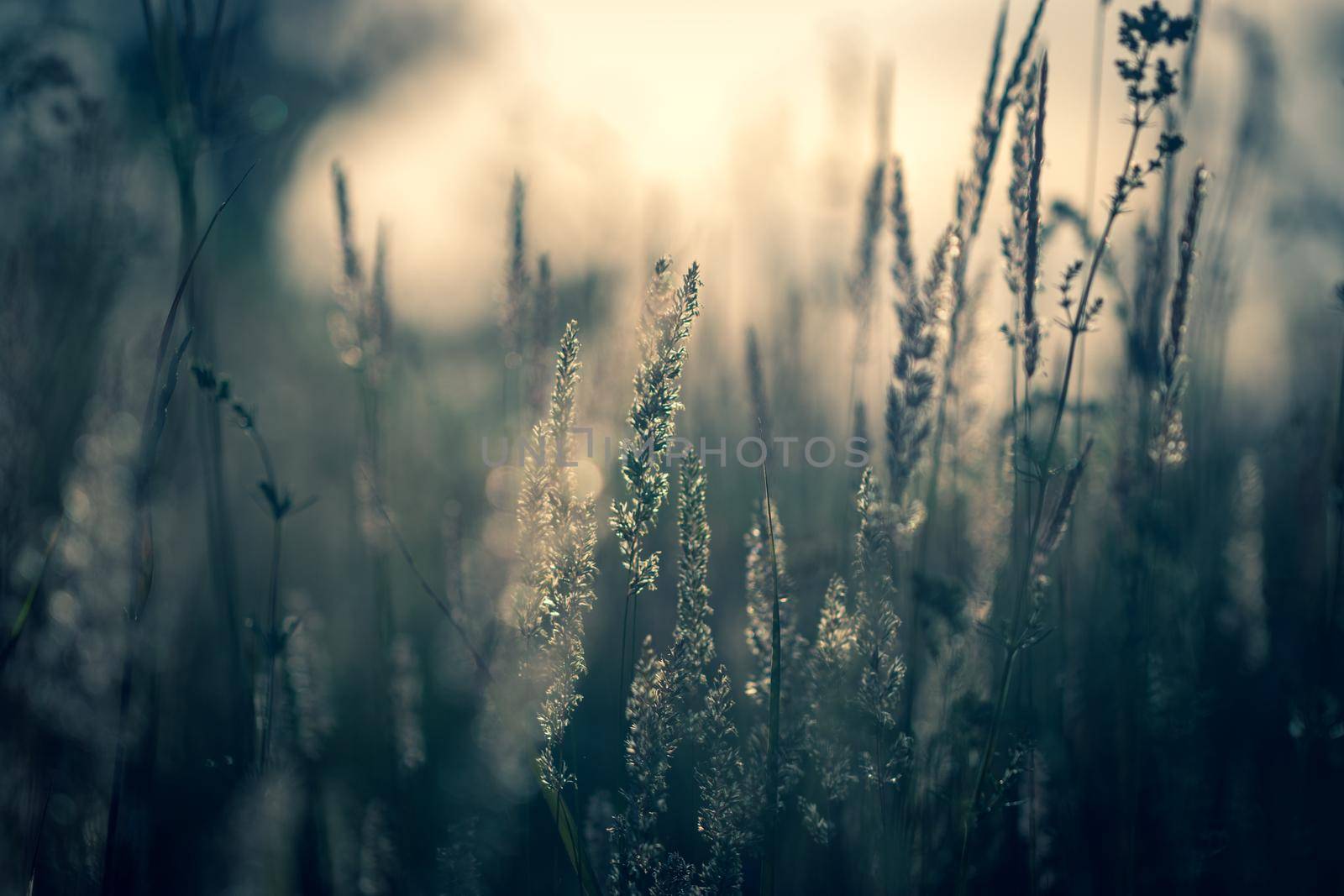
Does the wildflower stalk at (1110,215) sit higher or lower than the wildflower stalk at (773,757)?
higher

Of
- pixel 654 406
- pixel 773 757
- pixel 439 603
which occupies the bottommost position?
pixel 773 757

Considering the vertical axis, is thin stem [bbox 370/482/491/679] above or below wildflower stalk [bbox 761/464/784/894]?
above

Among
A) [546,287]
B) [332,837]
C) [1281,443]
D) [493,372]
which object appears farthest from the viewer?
[493,372]

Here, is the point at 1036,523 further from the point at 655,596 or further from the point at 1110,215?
the point at 655,596

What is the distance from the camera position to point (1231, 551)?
234cm

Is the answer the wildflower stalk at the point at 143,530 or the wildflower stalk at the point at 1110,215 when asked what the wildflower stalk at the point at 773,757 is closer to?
the wildflower stalk at the point at 1110,215

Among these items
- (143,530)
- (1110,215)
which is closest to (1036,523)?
(1110,215)

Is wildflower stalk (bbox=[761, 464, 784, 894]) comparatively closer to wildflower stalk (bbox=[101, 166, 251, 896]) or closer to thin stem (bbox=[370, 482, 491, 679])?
thin stem (bbox=[370, 482, 491, 679])

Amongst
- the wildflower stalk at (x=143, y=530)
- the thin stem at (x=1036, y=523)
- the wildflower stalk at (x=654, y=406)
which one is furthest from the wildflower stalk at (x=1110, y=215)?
the wildflower stalk at (x=143, y=530)

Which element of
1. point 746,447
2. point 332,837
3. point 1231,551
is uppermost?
point 746,447

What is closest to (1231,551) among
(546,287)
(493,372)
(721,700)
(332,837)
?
(721,700)

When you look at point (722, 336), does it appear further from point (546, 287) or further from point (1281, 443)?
point (1281, 443)

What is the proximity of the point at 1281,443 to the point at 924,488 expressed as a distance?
153cm

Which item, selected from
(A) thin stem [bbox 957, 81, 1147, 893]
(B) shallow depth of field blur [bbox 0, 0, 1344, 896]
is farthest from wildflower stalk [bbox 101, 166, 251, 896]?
(A) thin stem [bbox 957, 81, 1147, 893]
